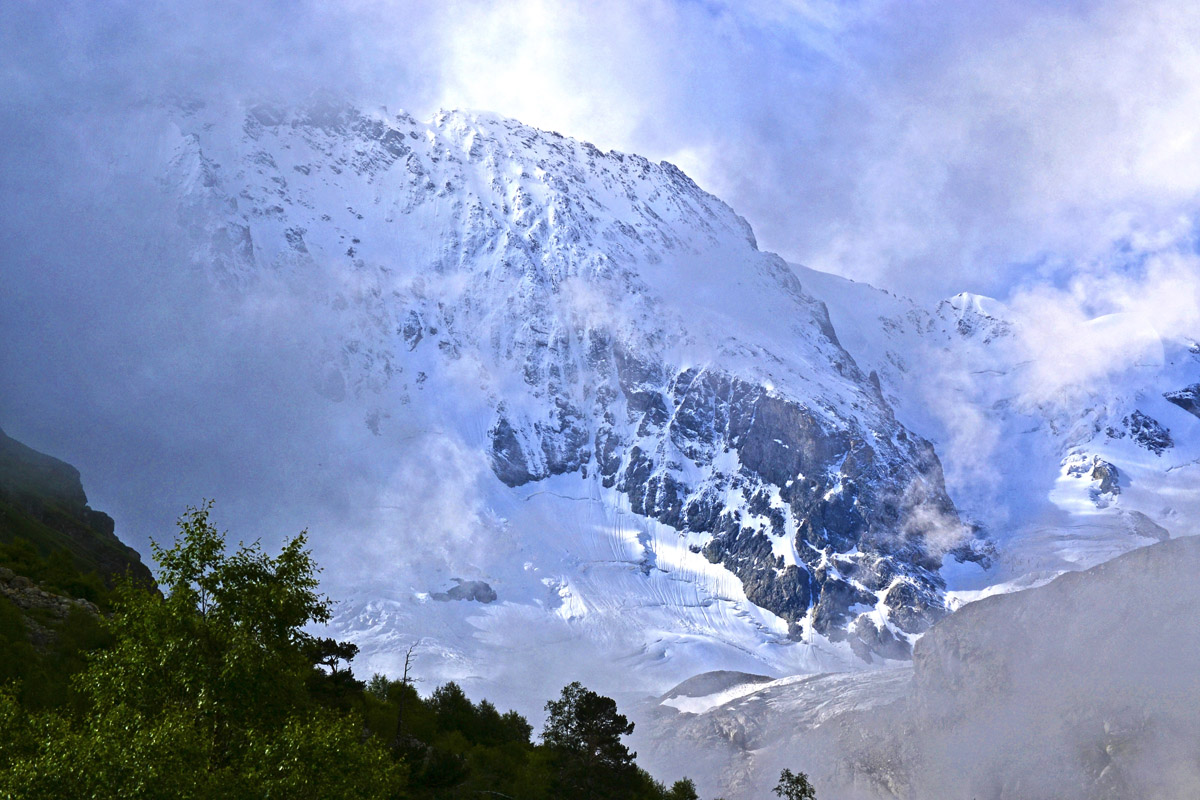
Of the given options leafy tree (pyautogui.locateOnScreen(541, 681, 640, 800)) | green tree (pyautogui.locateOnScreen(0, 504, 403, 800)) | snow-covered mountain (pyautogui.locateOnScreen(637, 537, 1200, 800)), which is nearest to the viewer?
green tree (pyautogui.locateOnScreen(0, 504, 403, 800))

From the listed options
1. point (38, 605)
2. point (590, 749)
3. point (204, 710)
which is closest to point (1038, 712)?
point (590, 749)

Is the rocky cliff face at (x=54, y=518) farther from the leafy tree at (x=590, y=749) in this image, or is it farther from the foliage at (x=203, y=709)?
the leafy tree at (x=590, y=749)

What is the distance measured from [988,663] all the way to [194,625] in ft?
437

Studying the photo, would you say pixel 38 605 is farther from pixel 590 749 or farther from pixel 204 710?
pixel 590 749

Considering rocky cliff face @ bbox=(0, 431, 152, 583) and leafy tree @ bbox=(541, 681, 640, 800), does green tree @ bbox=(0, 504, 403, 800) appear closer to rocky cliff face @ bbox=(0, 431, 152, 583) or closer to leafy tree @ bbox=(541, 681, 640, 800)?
rocky cliff face @ bbox=(0, 431, 152, 583)

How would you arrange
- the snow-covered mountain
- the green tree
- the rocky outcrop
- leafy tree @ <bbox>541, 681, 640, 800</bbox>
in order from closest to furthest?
1. the green tree
2. the rocky outcrop
3. leafy tree @ <bbox>541, 681, 640, 800</bbox>
4. the snow-covered mountain

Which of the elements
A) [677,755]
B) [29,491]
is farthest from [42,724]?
[677,755]

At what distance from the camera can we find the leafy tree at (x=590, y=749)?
5981 centimetres

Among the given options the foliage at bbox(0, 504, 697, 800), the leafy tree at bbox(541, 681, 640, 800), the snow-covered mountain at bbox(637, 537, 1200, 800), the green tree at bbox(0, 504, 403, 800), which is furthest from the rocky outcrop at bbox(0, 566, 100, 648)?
the snow-covered mountain at bbox(637, 537, 1200, 800)

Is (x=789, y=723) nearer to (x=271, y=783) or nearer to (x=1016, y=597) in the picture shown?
(x=1016, y=597)

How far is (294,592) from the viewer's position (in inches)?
947

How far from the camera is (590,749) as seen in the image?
62.7 m

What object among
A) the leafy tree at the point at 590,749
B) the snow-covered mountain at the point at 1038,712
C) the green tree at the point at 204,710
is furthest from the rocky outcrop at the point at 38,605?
the snow-covered mountain at the point at 1038,712

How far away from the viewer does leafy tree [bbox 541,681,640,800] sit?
5981cm
